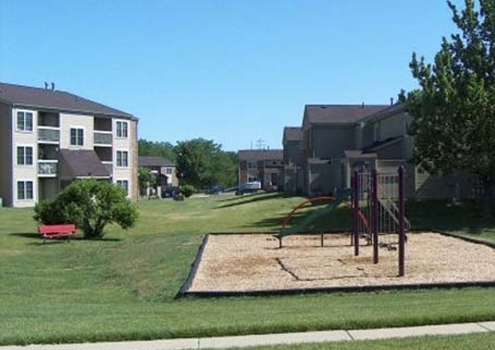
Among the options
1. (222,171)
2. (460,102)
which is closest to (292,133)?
(222,171)

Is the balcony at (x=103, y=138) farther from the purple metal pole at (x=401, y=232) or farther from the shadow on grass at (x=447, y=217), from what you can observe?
the purple metal pole at (x=401, y=232)

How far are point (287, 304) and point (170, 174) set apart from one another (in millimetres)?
131899

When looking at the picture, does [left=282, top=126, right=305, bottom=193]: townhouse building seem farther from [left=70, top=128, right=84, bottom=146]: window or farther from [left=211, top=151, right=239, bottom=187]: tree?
[left=211, top=151, right=239, bottom=187]: tree

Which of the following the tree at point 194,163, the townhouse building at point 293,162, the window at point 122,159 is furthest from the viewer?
the tree at point 194,163

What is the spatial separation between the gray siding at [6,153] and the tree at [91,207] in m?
→ 34.5

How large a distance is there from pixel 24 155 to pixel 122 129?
13647 mm

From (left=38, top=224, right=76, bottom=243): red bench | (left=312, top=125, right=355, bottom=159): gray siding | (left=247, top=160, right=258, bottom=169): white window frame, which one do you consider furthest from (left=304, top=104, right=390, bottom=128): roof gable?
(left=247, top=160, right=258, bottom=169): white window frame

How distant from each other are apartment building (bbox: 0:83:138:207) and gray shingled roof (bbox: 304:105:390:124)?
60.2 feet

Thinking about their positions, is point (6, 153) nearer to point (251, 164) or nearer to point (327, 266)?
point (327, 266)

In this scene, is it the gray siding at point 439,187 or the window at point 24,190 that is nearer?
the gray siding at point 439,187

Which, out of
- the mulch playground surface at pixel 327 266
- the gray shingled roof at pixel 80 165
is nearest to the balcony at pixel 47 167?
the gray shingled roof at pixel 80 165

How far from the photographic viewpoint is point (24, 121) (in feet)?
206

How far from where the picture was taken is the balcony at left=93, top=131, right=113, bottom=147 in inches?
2788

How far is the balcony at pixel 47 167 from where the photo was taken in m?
64.4
